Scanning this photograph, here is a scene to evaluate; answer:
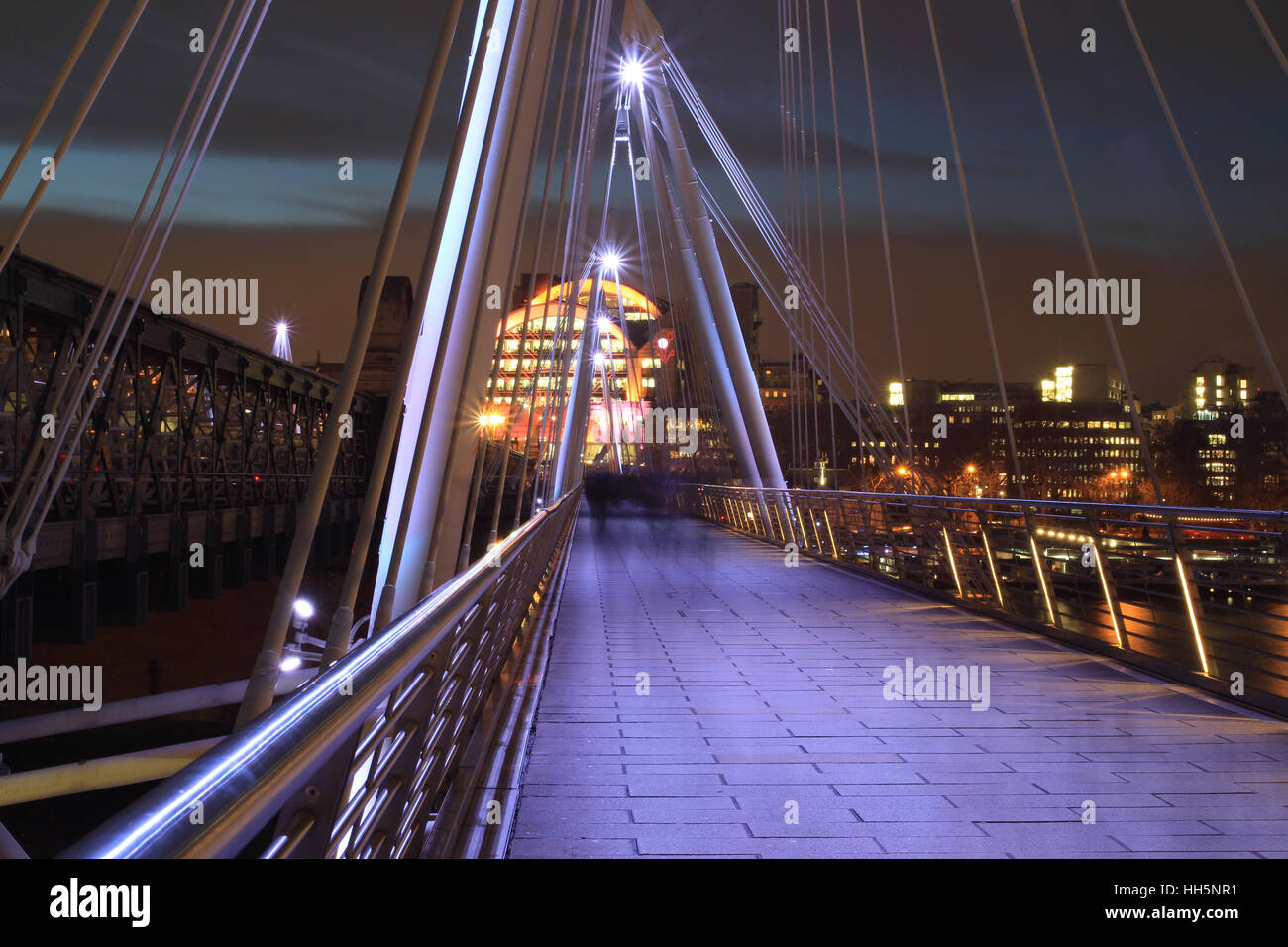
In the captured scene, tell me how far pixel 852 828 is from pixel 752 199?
18.9 metres

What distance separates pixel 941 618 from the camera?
37.6 feet

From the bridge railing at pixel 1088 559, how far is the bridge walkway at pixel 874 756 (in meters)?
0.32

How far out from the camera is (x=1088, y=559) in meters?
9.18

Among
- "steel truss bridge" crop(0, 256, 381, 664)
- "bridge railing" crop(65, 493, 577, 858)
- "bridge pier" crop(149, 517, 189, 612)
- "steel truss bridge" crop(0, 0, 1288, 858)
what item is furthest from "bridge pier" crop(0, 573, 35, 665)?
"bridge railing" crop(65, 493, 577, 858)

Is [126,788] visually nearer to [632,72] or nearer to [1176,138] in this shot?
[632,72]

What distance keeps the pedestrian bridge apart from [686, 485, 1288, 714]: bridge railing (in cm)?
34

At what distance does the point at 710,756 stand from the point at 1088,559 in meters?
4.59

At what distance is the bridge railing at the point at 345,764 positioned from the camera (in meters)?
1.38

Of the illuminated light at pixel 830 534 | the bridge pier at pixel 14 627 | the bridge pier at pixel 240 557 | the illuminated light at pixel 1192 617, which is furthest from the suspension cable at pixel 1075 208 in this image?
the bridge pier at pixel 240 557

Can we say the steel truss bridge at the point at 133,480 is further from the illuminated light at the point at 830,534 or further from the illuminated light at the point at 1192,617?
the illuminated light at the point at 830,534

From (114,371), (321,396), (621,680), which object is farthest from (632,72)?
(321,396)

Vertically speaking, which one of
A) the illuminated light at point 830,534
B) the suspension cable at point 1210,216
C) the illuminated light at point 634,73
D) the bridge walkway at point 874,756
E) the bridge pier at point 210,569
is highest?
the illuminated light at point 634,73

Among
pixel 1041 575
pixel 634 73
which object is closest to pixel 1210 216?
pixel 1041 575
